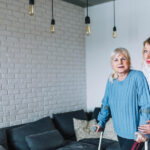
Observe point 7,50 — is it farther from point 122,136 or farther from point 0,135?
point 122,136

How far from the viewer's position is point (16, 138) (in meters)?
3.20

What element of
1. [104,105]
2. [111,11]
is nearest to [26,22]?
[111,11]

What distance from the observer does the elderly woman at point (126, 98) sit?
2111mm

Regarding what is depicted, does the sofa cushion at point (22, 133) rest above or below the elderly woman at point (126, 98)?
below

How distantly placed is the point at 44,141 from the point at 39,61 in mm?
1325

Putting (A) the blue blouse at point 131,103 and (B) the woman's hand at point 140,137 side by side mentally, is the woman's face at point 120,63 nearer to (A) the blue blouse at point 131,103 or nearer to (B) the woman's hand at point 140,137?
(A) the blue blouse at point 131,103

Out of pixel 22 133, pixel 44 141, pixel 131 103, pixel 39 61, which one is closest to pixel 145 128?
pixel 131 103

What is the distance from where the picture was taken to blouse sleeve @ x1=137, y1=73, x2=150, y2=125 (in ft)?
6.75

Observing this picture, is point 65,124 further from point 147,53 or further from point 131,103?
point 147,53

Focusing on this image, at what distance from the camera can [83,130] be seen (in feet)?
12.5

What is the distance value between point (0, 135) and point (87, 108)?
2.17 meters

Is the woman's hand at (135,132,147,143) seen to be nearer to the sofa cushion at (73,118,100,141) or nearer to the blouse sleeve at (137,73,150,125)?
the blouse sleeve at (137,73,150,125)

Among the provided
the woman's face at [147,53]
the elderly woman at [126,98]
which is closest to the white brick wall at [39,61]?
the elderly woman at [126,98]

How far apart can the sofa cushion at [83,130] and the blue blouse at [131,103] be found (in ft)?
5.05
